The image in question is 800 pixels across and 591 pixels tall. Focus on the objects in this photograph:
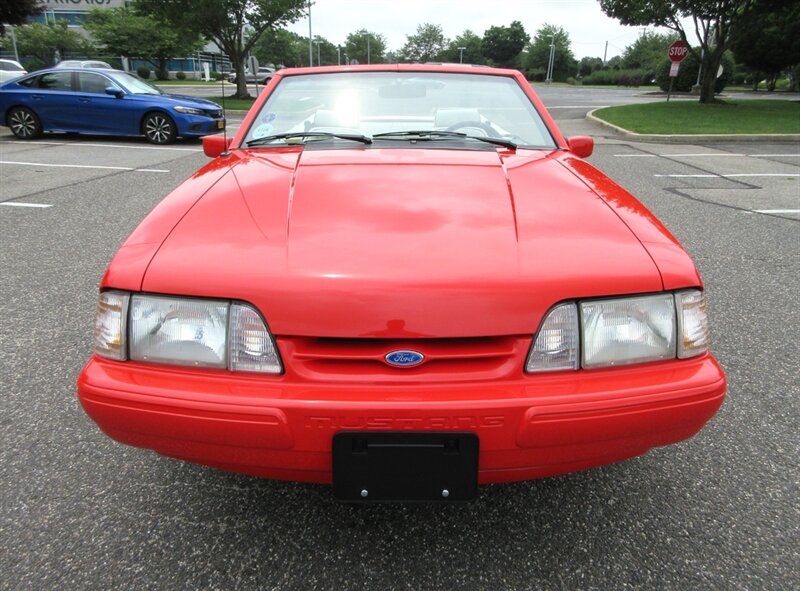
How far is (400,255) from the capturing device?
136 cm

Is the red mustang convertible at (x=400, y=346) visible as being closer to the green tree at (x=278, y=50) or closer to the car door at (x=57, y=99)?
the car door at (x=57, y=99)

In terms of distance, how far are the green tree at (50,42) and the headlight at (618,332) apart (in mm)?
55292

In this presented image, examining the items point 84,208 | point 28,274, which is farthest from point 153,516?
point 84,208

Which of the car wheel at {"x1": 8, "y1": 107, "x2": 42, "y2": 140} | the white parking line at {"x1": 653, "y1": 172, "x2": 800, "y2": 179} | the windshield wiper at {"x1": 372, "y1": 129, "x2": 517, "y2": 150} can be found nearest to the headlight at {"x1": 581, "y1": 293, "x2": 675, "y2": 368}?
the windshield wiper at {"x1": 372, "y1": 129, "x2": 517, "y2": 150}

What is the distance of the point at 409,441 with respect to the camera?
128 cm

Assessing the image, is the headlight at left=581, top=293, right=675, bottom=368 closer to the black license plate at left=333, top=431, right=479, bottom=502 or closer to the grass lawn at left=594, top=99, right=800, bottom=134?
the black license plate at left=333, top=431, right=479, bottom=502

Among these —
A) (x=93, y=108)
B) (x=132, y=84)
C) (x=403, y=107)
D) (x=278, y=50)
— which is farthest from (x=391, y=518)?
(x=278, y=50)

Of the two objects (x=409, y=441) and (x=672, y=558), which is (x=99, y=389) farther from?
(x=672, y=558)

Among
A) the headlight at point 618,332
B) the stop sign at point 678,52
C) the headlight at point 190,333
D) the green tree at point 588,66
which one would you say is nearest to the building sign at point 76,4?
the green tree at point 588,66

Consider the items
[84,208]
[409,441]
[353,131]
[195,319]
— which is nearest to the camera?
[409,441]

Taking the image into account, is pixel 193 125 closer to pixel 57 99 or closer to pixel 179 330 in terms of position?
pixel 57 99

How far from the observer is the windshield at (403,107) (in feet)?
8.11

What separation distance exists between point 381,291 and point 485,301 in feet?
0.80

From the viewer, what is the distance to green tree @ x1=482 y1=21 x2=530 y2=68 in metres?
87.8
